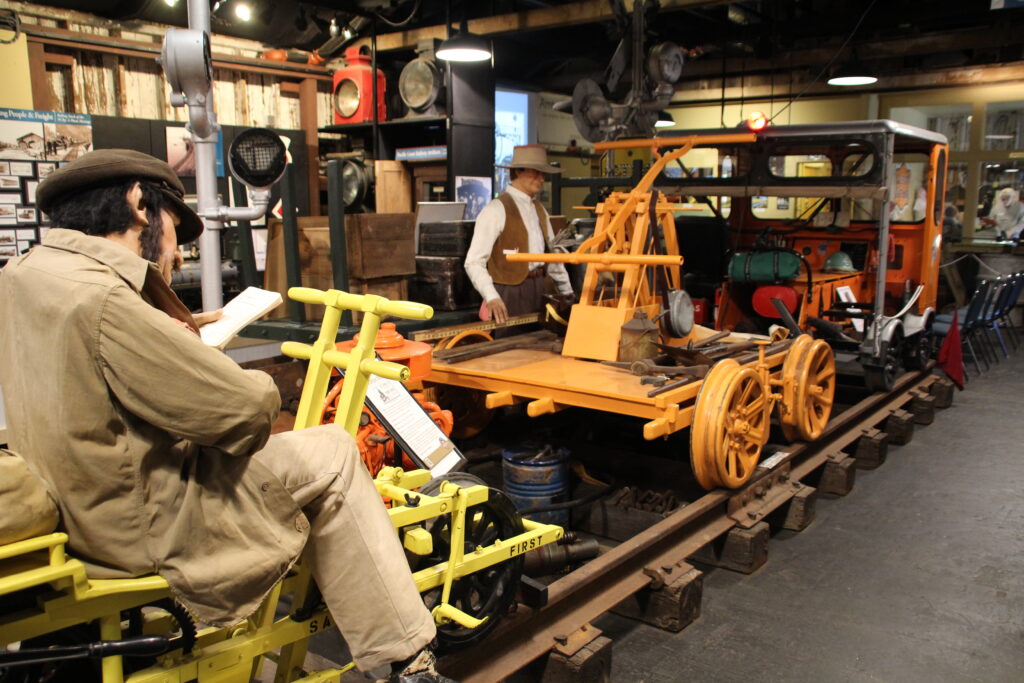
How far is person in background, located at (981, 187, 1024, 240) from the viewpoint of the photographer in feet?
41.9

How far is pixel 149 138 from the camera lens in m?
8.23

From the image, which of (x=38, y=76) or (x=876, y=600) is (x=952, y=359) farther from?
(x=38, y=76)

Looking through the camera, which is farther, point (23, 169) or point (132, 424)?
point (23, 169)

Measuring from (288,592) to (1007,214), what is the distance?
13.3 meters

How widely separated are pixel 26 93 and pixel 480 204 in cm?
448

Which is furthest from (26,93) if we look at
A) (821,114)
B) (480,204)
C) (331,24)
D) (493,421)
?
(821,114)

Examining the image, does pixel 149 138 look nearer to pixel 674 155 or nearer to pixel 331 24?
pixel 331 24

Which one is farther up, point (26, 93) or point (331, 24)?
point (331, 24)

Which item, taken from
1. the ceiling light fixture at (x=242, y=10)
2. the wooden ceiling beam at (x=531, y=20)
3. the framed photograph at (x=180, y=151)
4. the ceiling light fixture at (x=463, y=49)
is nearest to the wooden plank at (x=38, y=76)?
the framed photograph at (x=180, y=151)

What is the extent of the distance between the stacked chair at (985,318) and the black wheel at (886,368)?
5.15ft

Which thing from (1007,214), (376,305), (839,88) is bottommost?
(376,305)

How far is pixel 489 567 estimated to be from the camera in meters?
2.96

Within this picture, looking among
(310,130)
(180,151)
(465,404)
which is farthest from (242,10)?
(465,404)

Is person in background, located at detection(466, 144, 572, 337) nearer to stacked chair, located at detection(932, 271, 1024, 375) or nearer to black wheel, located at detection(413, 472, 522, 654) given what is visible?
black wheel, located at detection(413, 472, 522, 654)
